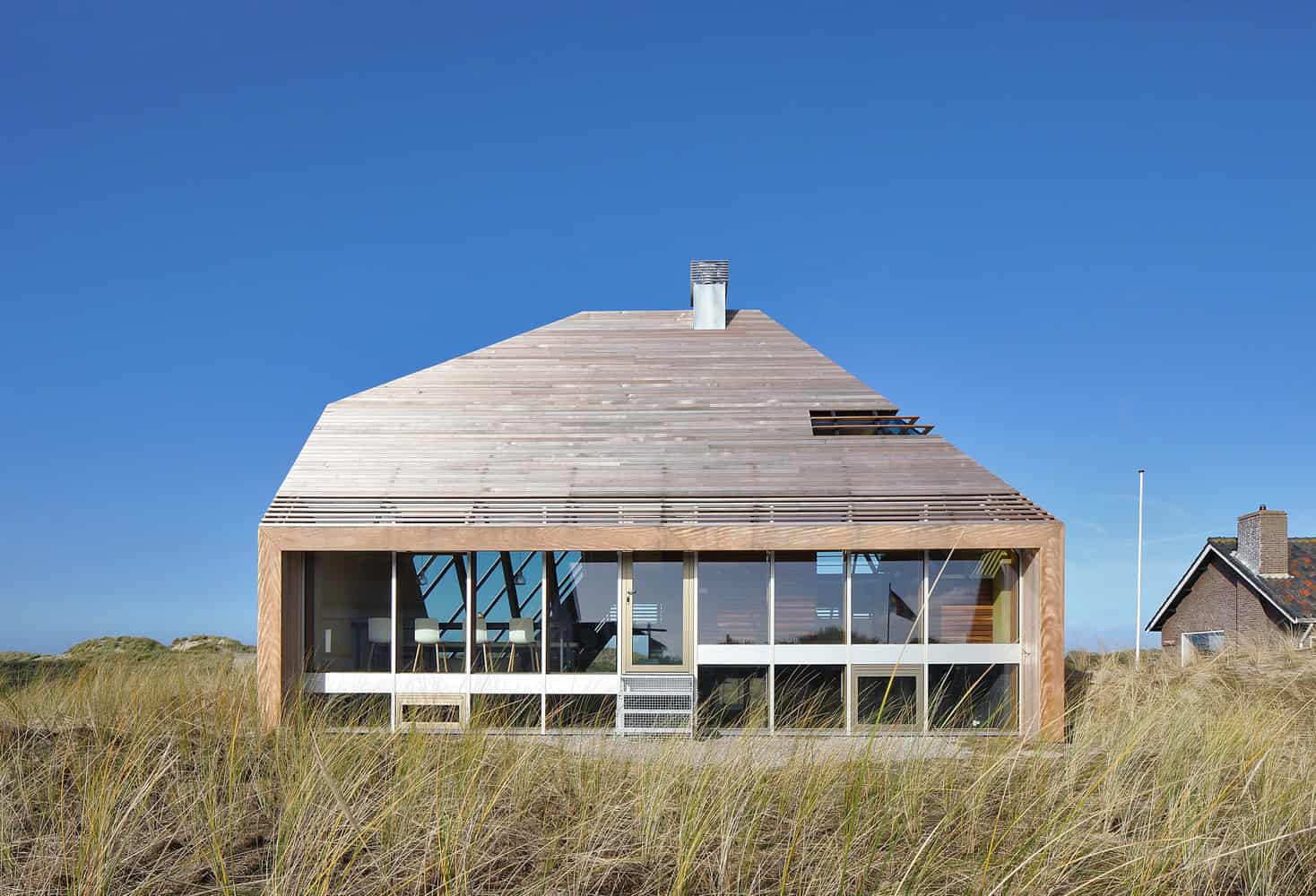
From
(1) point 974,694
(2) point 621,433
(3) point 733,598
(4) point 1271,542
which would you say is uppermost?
(2) point 621,433

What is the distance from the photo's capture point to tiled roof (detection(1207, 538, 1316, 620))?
22.0 m

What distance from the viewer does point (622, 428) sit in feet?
45.4

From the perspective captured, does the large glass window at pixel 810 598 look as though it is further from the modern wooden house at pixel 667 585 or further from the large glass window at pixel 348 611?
the large glass window at pixel 348 611

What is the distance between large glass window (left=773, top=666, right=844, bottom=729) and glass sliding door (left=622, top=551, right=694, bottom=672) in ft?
3.91

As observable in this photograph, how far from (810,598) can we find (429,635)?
480 cm

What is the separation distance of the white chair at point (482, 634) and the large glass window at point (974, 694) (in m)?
5.48

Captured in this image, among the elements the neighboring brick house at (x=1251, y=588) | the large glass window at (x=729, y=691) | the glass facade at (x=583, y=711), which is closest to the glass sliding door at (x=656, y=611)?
the large glass window at (x=729, y=691)

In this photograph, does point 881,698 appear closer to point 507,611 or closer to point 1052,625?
point 1052,625

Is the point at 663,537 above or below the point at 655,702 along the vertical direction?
above

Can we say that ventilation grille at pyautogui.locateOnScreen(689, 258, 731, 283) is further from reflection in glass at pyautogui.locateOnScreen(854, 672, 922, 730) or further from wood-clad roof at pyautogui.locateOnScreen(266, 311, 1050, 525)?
reflection in glass at pyautogui.locateOnScreen(854, 672, 922, 730)

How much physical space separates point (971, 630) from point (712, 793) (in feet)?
23.8

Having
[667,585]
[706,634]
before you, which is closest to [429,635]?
[667,585]

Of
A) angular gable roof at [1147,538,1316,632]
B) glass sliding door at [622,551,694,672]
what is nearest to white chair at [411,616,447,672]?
glass sliding door at [622,551,694,672]

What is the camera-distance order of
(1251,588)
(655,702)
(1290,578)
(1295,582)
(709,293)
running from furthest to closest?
1. (1251,588)
2. (1290,578)
3. (1295,582)
4. (709,293)
5. (655,702)
